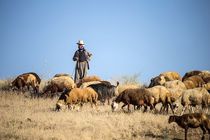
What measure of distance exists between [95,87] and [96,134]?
26.9ft

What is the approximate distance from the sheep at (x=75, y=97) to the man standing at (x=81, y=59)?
522 centimetres

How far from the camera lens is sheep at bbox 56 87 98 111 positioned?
1956 centimetres

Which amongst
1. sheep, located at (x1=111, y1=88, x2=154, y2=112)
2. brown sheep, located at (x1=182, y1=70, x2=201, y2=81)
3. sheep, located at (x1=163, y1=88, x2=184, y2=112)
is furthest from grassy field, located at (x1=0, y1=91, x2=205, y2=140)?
brown sheep, located at (x1=182, y1=70, x2=201, y2=81)

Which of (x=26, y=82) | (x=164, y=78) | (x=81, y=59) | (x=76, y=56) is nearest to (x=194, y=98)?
(x=164, y=78)

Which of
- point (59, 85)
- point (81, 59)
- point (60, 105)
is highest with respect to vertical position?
point (81, 59)

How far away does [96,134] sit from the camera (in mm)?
14656

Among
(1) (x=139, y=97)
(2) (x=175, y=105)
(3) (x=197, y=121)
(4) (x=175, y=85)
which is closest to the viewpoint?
(3) (x=197, y=121)

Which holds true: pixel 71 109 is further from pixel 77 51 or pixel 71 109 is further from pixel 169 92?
pixel 77 51

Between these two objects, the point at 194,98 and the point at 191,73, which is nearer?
the point at 194,98

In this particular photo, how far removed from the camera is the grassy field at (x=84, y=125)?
14407 millimetres

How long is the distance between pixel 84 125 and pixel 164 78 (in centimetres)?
1034

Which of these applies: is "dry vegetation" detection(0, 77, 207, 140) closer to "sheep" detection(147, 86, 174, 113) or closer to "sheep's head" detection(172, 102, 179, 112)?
"sheep" detection(147, 86, 174, 113)

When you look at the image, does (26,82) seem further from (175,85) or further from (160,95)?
(160,95)

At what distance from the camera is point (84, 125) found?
52.0 ft
